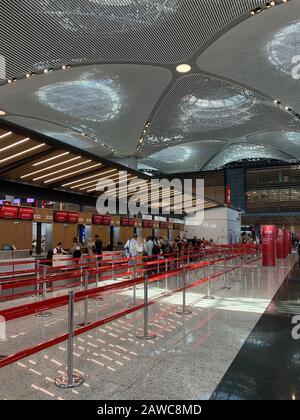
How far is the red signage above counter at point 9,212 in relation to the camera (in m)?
16.4

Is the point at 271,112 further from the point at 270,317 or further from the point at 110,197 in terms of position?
the point at 270,317

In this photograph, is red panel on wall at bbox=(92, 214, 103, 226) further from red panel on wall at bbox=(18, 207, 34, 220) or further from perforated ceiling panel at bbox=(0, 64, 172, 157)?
perforated ceiling panel at bbox=(0, 64, 172, 157)

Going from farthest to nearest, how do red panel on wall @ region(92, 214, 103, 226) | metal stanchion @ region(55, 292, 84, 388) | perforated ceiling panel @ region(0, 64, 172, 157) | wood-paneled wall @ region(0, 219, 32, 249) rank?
1. red panel on wall @ region(92, 214, 103, 226)
2. perforated ceiling panel @ region(0, 64, 172, 157)
3. wood-paneled wall @ region(0, 219, 32, 249)
4. metal stanchion @ region(55, 292, 84, 388)

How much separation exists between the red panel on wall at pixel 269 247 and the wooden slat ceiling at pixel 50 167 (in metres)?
7.02

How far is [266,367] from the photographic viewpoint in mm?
4188

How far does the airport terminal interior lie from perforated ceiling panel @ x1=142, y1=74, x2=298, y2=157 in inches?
8.5

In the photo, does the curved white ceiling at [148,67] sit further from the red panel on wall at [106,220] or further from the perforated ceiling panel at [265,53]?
the red panel on wall at [106,220]

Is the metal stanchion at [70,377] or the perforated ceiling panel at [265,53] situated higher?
the perforated ceiling panel at [265,53]

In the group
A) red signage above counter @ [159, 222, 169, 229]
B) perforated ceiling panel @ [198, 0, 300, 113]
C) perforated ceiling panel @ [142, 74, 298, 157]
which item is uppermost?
perforated ceiling panel @ [142, 74, 298, 157]

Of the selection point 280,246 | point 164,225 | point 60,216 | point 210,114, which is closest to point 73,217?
point 60,216

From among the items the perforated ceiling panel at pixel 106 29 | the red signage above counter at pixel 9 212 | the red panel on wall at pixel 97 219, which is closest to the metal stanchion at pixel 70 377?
the red signage above counter at pixel 9 212

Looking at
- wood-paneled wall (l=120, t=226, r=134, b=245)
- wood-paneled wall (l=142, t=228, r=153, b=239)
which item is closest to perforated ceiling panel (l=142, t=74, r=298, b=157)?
wood-paneled wall (l=142, t=228, r=153, b=239)

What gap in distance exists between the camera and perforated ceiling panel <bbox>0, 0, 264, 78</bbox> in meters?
14.9

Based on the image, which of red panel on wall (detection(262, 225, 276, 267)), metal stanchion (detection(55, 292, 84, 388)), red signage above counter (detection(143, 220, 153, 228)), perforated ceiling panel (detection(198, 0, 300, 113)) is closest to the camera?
metal stanchion (detection(55, 292, 84, 388))
